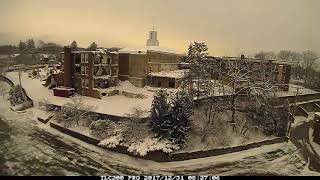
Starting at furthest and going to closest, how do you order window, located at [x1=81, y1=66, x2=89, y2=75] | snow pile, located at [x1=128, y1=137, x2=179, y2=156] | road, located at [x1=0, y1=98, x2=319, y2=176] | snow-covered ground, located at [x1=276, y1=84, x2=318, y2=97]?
snow-covered ground, located at [x1=276, y1=84, x2=318, y2=97]
window, located at [x1=81, y1=66, x2=89, y2=75]
snow pile, located at [x1=128, y1=137, x2=179, y2=156]
road, located at [x1=0, y1=98, x2=319, y2=176]

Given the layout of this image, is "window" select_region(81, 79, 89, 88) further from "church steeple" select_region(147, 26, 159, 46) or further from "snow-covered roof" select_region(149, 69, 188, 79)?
"church steeple" select_region(147, 26, 159, 46)

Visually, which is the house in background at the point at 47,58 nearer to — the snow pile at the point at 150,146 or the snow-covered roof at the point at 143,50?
the snow-covered roof at the point at 143,50

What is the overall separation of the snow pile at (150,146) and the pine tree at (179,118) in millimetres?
137

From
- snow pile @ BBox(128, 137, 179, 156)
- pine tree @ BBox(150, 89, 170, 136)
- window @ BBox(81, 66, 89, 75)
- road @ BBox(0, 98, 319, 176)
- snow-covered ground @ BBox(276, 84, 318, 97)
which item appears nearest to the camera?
road @ BBox(0, 98, 319, 176)

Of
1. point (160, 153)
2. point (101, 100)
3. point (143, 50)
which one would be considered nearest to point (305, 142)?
point (160, 153)

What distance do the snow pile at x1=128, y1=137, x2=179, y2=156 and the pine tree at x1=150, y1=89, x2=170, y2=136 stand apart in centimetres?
19

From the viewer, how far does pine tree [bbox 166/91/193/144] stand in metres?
7.34

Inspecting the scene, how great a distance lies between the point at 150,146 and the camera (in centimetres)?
714

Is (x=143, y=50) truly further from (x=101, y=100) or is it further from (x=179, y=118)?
(x=179, y=118)

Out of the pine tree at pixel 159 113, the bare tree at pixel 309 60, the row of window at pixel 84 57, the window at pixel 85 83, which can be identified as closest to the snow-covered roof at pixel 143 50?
the row of window at pixel 84 57

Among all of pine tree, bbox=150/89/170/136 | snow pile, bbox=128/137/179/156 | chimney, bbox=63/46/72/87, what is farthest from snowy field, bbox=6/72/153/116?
snow pile, bbox=128/137/179/156

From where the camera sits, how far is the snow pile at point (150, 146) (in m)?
7.07

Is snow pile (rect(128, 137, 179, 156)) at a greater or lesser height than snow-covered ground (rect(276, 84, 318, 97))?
lesser

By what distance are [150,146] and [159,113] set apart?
0.64 metres
